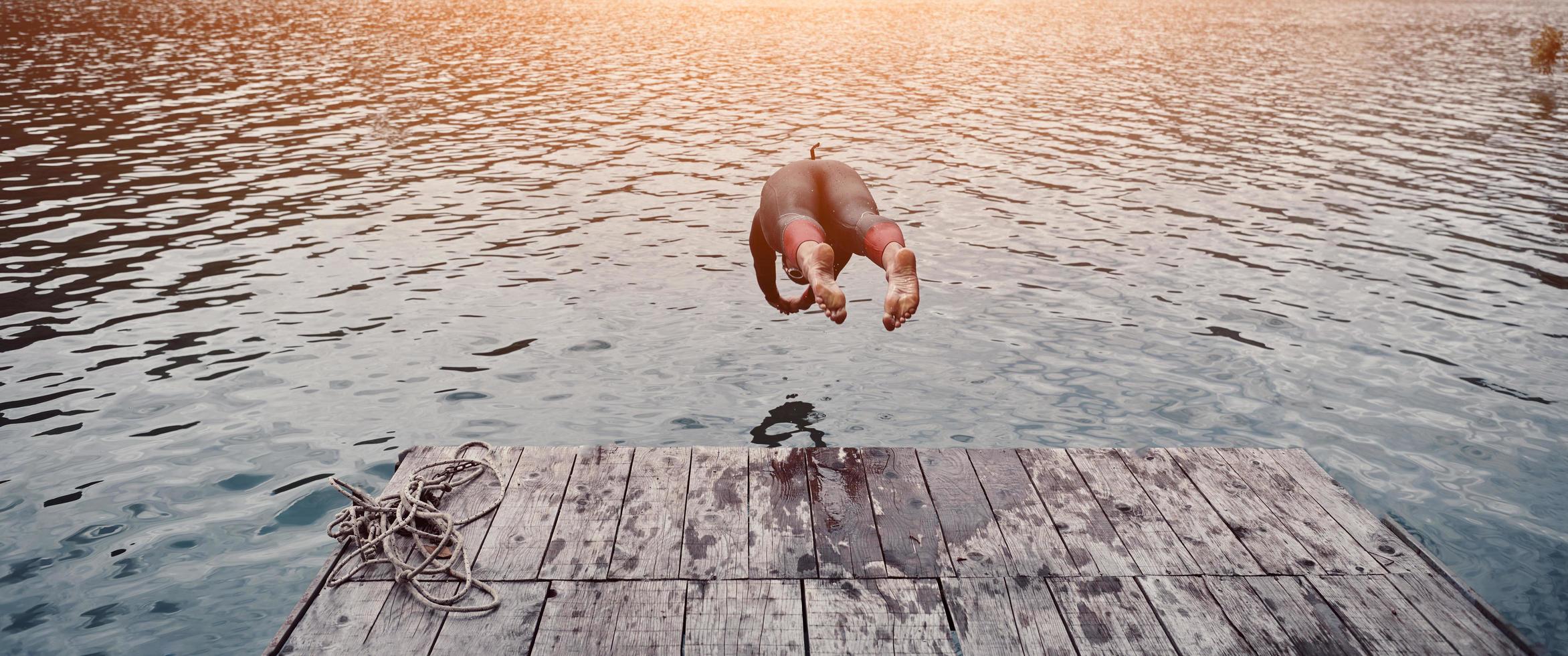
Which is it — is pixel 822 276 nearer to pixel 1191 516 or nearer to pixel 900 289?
pixel 900 289

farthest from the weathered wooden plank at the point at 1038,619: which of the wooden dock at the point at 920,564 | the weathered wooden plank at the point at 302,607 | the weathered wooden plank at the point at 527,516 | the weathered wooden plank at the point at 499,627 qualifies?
the weathered wooden plank at the point at 302,607

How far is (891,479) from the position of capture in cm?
598

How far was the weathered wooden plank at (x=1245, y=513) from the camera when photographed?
Result: 511cm

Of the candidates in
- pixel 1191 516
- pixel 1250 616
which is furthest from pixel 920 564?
pixel 1191 516

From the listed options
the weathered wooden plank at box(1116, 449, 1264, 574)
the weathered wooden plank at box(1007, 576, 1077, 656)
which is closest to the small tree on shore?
the weathered wooden plank at box(1116, 449, 1264, 574)

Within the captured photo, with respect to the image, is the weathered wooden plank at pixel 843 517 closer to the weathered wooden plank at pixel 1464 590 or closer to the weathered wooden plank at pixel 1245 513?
the weathered wooden plank at pixel 1245 513

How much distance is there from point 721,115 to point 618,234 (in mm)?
11497

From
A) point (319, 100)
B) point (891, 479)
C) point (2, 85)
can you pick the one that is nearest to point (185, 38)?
point (2, 85)

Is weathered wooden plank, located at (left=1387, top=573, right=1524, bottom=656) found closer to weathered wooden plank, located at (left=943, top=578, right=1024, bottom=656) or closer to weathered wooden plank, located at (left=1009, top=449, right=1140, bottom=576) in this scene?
weathered wooden plank, located at (left=1009, top=449, right=1140, bottom=576)

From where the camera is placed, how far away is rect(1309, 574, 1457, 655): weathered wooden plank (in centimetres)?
442

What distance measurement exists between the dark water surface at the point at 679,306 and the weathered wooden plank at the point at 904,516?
6.68ft

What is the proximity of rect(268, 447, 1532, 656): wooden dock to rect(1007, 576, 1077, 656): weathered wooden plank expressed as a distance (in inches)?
0.5

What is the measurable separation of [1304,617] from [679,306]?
7779 millimetres

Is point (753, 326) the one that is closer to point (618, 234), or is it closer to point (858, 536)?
point (618, 234)
